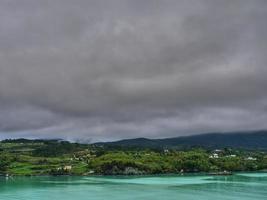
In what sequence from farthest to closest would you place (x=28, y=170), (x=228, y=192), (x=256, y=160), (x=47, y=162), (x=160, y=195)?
(x=256, y=160) < (x=47, y=162) < (x=28, y=170) < (x=228, y=192) < (x=160, y=195)

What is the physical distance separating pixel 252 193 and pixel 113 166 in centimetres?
8409

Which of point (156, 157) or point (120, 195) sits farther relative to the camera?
point (156, 157)

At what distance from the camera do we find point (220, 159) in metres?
186

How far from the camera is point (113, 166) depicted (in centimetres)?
16425

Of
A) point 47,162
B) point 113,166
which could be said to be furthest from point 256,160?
point 47,162

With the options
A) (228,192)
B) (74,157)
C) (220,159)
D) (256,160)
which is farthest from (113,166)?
(228,192)

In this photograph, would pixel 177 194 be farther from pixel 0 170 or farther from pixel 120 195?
pixel 0 170

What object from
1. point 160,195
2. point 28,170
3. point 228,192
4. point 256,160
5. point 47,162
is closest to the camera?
point 160,195

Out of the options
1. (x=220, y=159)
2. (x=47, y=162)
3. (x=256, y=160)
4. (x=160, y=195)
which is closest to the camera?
(x=160, y=195)

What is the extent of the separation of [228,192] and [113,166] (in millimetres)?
79601

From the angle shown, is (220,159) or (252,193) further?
(220,159)

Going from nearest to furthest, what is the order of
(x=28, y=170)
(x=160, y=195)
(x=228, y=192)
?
(x=160, y=195) < (x=228, y=192) < (x=28, y=170)

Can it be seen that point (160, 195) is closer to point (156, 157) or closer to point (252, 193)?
point (252, 193)

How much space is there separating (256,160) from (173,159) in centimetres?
4285
